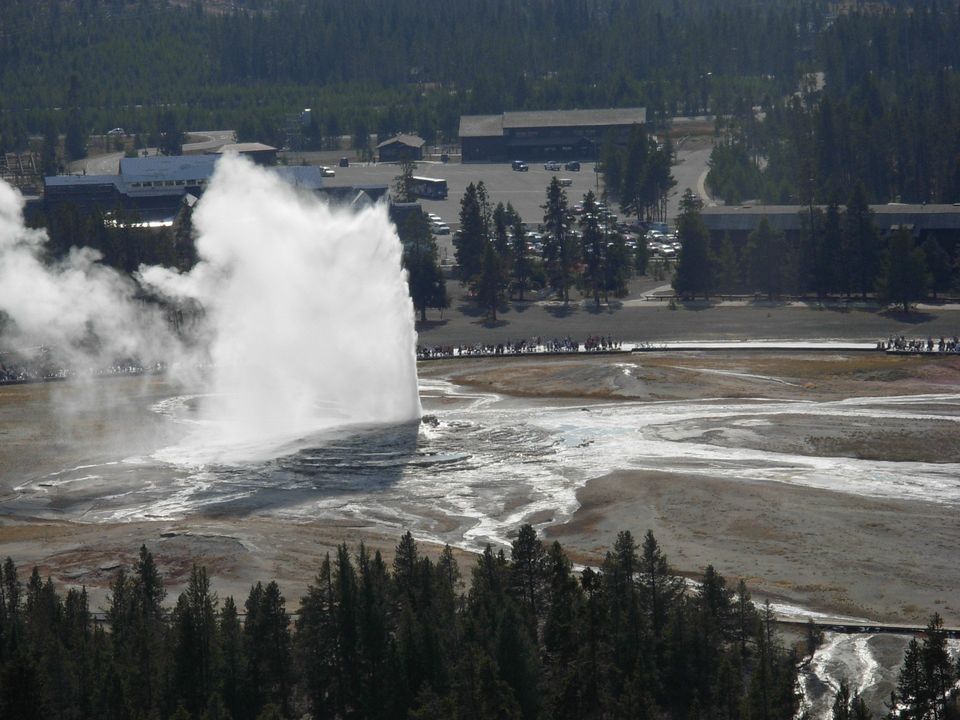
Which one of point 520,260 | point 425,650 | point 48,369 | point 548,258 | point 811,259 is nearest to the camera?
point 425,650

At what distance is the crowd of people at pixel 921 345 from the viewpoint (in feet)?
352

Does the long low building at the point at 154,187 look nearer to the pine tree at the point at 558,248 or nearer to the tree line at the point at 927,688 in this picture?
the pine tree at the point at 558,248

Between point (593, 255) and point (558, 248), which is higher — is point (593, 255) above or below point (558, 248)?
below

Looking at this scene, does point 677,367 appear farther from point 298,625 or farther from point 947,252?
point 298,625

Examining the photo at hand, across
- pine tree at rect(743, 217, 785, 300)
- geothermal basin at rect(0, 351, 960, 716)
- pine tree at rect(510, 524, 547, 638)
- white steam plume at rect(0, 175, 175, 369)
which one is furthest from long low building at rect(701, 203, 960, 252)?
pine tree at rect(510, 524, 547, 638)

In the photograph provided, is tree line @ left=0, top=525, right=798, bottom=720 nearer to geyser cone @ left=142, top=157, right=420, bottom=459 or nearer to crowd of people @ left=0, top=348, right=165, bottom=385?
geyser cone @ left=142, top=157, right=420, bottom=459

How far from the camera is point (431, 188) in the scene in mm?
191375

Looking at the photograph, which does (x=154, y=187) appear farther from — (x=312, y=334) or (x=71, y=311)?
(x=312, y=334)

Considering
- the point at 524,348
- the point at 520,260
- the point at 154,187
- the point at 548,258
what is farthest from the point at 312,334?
the point at 154,187

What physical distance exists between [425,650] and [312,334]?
49183 mm

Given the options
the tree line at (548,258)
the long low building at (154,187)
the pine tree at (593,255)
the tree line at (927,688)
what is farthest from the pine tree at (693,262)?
the tree line at (927,688)

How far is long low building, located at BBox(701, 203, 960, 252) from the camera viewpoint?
5394 inches

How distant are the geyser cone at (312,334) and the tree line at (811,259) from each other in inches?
1850

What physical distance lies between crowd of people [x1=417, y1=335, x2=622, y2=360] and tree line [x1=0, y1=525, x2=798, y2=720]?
62716 mm
